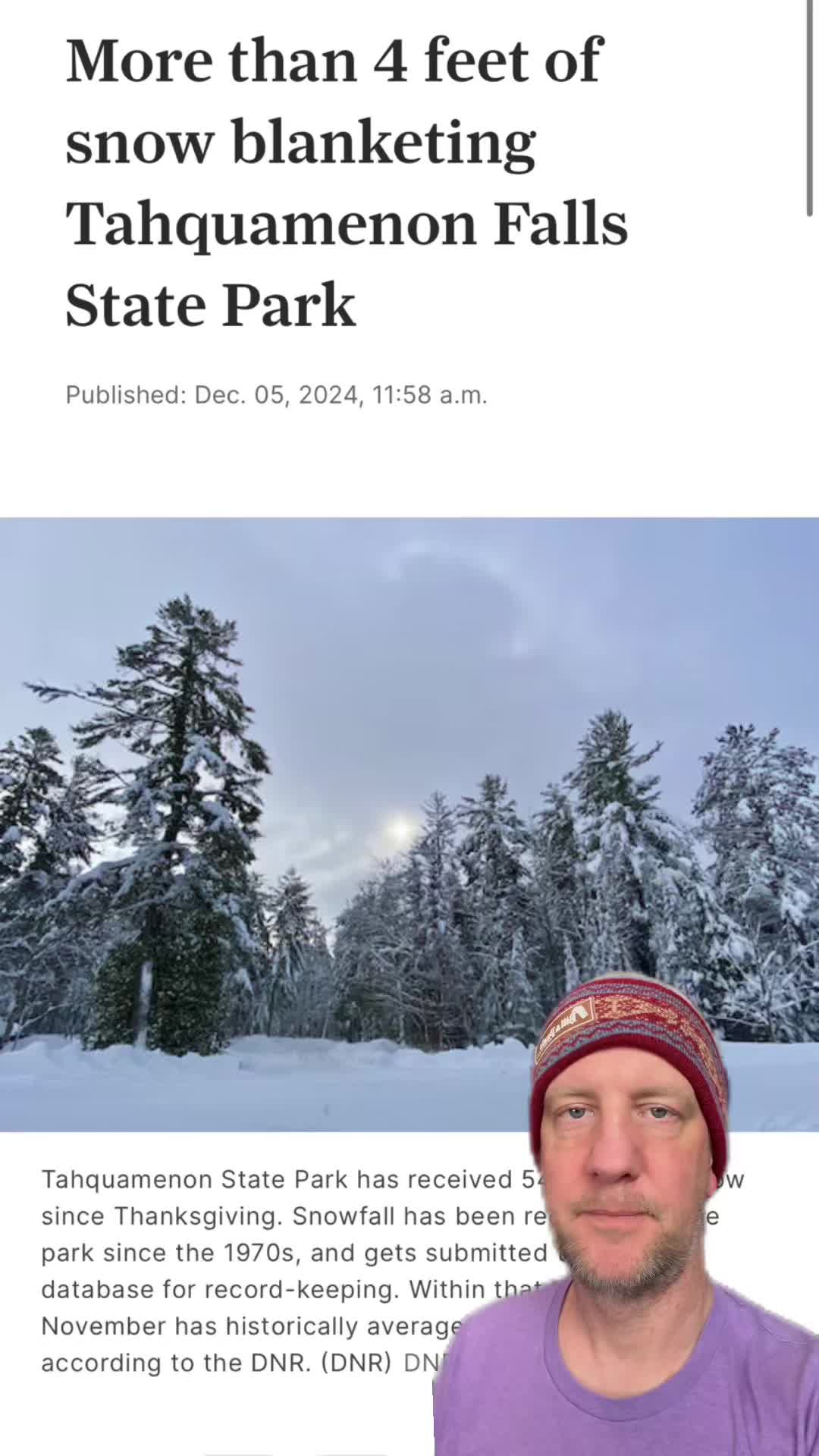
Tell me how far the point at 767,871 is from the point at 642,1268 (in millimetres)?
2161

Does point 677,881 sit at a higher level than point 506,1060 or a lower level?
higher

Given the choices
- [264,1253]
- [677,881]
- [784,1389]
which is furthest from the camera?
[677,881]

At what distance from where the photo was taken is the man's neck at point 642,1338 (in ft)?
4.63

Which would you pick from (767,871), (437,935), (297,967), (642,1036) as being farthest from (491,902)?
(642,1036)

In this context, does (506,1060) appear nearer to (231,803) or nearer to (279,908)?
(279,908)

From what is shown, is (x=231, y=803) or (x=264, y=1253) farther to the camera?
(x=231, y=803)

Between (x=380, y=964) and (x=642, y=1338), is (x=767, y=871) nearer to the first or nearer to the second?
(x=380, y=964)

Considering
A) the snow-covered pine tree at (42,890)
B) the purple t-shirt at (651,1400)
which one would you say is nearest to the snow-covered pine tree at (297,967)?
the snow-covered pine tree at (42,890)

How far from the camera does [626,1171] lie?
4.49 feet

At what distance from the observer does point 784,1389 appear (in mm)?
1331

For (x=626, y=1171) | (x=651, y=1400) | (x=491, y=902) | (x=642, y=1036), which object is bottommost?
(x=651, y=1400)

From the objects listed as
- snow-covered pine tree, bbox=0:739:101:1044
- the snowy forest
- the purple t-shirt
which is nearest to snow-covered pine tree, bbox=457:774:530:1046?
the snowy forest
